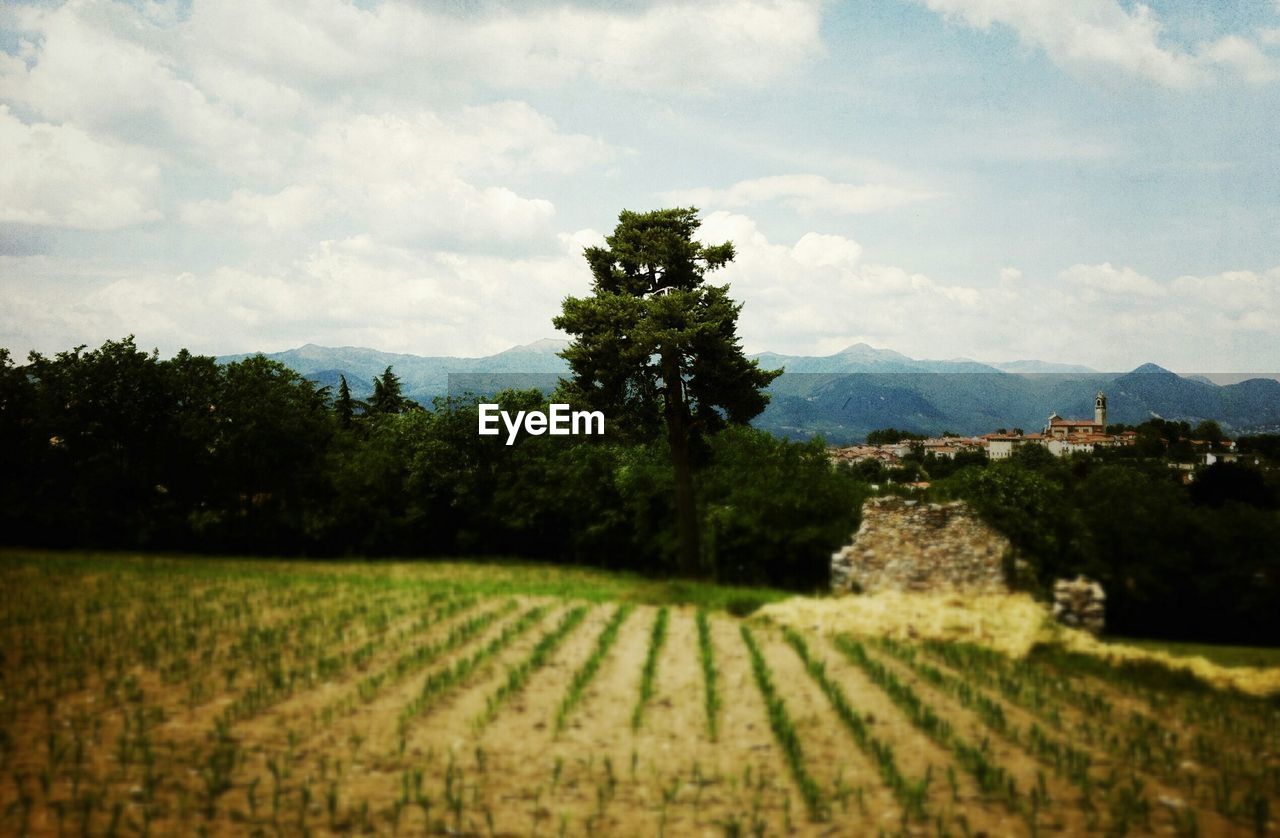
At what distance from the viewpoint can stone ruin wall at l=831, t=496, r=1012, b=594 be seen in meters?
20.4

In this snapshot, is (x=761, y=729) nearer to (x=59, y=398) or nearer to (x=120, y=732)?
(x=120, y=732)

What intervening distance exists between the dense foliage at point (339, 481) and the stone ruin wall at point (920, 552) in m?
4.19

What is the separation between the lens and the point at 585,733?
33.9 ft

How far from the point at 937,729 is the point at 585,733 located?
4.89 m

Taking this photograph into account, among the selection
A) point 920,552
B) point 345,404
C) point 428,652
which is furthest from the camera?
point 345,404

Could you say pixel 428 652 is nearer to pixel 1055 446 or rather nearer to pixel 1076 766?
pixel 1076 766

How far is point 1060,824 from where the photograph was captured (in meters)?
7.81

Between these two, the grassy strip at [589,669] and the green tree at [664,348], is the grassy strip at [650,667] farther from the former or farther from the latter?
the green tree at [664,348]

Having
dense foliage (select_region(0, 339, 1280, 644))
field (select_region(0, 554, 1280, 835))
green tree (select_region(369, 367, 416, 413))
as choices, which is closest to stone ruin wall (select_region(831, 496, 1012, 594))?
dense foliage (select_region(0, 339, 1280, 644))

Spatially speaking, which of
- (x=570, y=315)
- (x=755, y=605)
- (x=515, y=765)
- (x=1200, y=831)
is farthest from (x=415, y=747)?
(x=570, y=315)

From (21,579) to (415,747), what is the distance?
18.6m

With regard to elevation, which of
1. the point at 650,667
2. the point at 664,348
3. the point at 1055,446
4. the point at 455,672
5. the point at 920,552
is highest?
the point at 664,348

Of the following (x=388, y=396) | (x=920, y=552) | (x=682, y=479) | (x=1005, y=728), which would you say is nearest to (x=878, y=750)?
(x=1005, y=728)

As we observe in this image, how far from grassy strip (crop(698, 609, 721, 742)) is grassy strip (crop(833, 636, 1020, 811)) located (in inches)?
104
